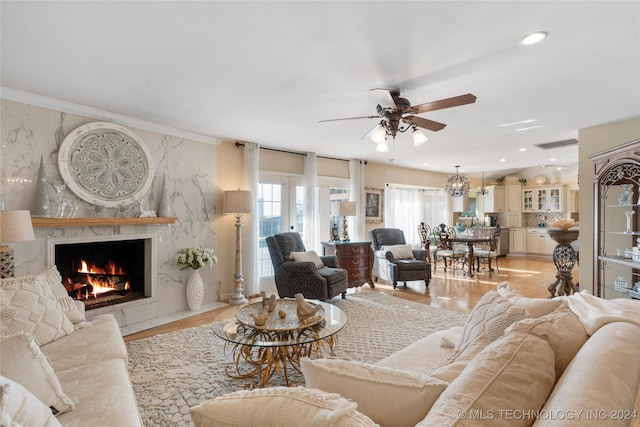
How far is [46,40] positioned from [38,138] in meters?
1.55

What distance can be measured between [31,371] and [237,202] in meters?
3.22

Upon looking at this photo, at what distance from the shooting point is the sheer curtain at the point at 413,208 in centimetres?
727

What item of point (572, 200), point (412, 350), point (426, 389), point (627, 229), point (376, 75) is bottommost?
point (412, 350)

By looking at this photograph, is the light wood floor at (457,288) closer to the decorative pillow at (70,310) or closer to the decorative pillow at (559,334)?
the decorative pillow at (70,310)

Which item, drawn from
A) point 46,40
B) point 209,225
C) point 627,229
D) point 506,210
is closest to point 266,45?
point 46,40

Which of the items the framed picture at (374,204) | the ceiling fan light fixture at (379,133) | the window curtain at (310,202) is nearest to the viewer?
the ceiling fan light fixture at (379,133)

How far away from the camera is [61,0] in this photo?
1681 millimetres

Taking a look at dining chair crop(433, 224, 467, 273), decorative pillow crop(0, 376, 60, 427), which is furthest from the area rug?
dining chair crop(433, 224, 467, 273)

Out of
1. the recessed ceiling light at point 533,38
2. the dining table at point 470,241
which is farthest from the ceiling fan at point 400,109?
the dining table at point 470,241

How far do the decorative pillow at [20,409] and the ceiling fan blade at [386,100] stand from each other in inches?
93.5

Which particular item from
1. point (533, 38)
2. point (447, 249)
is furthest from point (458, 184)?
point (533, 38)

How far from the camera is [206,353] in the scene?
295cm

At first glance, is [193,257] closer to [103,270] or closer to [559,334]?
[103,270]

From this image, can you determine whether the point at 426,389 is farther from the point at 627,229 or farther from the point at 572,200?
the point at 572,200
